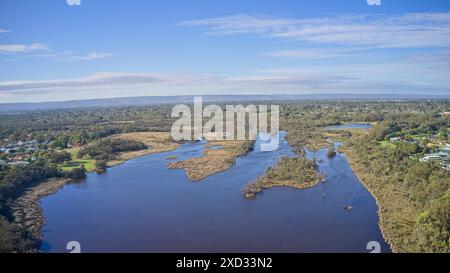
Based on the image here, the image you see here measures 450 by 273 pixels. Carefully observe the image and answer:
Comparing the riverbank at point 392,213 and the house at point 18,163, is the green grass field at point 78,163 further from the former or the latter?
the riverbank at point 392,213

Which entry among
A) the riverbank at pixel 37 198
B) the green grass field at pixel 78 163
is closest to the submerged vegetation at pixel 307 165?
the green grass field at pixel 78 163

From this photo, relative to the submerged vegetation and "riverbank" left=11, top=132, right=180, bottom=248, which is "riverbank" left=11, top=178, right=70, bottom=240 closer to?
"riverbank" left=11, top=132, right=180, bottom=248

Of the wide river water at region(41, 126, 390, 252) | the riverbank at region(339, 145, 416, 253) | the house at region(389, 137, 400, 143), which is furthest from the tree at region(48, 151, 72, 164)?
the house at region(389, 137, 400, 143)

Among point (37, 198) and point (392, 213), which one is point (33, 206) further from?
point (392, 213)

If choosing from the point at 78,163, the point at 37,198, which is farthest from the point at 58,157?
the point at 37,198

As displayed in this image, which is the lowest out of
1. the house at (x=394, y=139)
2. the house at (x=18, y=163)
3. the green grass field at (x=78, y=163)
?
the green grass field at (x=78, y=163)

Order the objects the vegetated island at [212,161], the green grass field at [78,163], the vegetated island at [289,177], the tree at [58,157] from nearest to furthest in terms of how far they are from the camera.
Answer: the vegetated island at [289,177], the vegetated island at [212,161], the green grass field at [78,163], the tree at [58,157]
